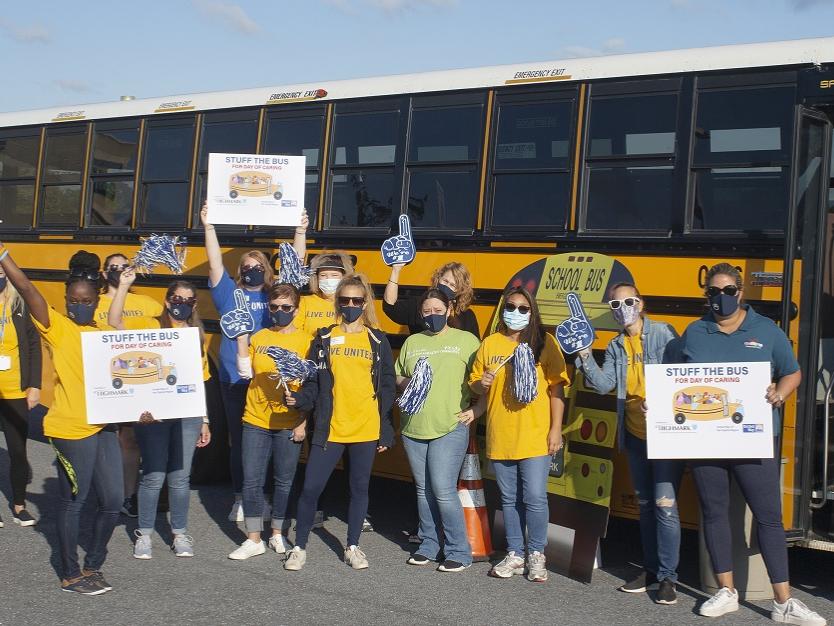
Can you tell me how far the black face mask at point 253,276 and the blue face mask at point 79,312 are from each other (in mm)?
1630

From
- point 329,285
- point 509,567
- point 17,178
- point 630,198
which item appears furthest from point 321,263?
point 17,178

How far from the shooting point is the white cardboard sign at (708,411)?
5805 millimetres

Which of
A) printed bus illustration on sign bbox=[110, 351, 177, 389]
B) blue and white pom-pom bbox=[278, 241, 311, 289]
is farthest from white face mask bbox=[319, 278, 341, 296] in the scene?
printed bus illustration on sign bbox=[110, 351, 177, 389]

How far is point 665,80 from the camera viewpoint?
6.73 meters

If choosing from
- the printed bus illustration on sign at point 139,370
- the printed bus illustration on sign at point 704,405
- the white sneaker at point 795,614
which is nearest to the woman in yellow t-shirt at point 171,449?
the printed bus illustration on sign at point 139,370

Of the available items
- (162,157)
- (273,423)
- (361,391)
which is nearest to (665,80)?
(361,391)

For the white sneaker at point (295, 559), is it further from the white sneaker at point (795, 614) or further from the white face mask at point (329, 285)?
the white sneaker at point (795, 614)

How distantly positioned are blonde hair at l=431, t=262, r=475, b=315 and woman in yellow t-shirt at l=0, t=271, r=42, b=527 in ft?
9.84

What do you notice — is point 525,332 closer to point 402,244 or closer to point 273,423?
point 402,244

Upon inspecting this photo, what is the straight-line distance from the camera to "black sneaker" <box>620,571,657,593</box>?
6457 mm

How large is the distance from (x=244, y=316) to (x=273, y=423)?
0.70 m

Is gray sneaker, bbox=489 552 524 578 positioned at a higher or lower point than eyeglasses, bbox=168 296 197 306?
lower

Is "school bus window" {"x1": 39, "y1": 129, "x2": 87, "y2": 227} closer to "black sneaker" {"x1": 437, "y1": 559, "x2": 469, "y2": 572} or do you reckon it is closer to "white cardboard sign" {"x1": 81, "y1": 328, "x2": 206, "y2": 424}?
"white cardboard sign" {"x1": 81, "y1": 328, "x2": 206, "y2": 424}

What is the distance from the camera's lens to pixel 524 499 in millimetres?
6617
